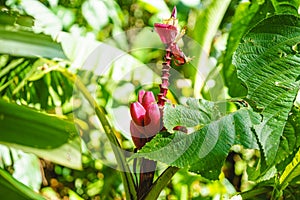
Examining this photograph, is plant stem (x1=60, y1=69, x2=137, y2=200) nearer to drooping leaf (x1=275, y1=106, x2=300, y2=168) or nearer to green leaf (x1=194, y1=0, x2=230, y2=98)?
drooping leaf (x1=275, y1=106, x2=300, y2=168)

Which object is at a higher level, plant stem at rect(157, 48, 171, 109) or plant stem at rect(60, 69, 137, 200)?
plant stem at rect(157, 48, 171, 109)

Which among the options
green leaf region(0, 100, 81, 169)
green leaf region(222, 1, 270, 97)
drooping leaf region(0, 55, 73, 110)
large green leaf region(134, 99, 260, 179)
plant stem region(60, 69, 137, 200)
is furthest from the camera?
drooping leaf region(0, 55, 73, 110)

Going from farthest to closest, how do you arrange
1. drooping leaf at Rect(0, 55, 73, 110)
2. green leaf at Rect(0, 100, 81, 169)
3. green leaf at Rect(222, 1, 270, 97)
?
drooping leaf at Rect(0, 55, 73, 110) → green leaf at Rect(222, 1, 270, 97) → green leaf at Rect(0, 100, 81, 169)

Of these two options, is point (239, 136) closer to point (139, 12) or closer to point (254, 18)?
point (254, 18)

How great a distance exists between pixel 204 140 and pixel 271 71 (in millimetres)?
98

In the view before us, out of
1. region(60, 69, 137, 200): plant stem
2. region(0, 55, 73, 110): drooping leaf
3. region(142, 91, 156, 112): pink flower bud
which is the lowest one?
region(0, 55, 73, 110): drooping leaf

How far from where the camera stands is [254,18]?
0.86 m

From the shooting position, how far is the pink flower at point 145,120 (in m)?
0.57

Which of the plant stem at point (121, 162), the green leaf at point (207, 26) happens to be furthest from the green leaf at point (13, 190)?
the green leaf at point (207, 26)

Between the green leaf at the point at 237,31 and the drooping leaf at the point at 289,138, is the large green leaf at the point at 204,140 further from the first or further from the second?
the green leaf at the point at 237,31

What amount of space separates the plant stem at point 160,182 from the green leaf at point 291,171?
0.50 feet

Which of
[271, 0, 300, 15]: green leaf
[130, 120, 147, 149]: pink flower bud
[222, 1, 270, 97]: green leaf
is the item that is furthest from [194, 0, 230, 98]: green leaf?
[130, 120, 147, 149]: pink flower bud

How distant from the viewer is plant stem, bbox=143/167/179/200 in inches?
23.0

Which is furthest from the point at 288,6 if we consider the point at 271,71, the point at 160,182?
the point at 160,182
